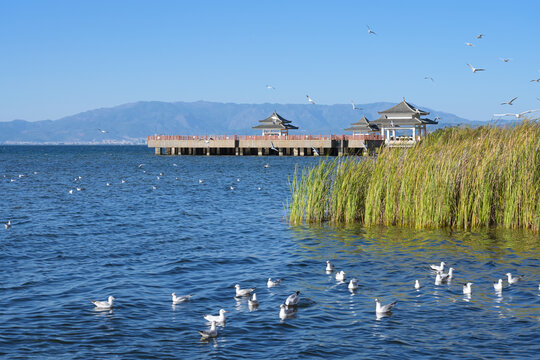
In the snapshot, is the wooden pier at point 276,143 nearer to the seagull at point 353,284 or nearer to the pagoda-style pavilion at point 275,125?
the pagoda-style pavilion at point 275,125

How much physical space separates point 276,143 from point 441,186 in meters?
89.5

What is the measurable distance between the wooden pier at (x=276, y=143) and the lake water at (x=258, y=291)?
6943cm

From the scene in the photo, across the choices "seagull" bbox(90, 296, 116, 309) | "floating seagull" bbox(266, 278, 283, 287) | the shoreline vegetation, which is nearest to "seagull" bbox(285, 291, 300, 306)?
"floating seagull" bbox(266, 278, 283, 287)

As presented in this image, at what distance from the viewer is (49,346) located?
11875mm

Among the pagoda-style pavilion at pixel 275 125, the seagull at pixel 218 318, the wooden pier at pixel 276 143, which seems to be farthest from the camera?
the pagoda-style pavilion at pixel 275 125

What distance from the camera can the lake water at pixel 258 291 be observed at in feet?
38.7

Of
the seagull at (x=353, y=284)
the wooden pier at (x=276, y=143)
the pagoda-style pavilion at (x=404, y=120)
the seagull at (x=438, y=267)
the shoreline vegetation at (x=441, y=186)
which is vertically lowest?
the seagull at (x=353, y=284)

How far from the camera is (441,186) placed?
21.7 metres

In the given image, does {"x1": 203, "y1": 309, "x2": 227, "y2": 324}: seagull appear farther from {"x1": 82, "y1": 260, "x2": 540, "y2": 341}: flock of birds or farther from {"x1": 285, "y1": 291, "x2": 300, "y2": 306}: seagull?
{"x1": 285, "y1": 291, "x2": 300, "y2": 306}: seagull

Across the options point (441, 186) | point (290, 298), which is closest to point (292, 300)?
point (290, 298)

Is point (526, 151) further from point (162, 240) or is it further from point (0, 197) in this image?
point (0, 197)

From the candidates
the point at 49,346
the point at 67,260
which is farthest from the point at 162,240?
the point at 49,346

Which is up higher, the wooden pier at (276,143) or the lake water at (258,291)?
the wooden pier at (276,143)

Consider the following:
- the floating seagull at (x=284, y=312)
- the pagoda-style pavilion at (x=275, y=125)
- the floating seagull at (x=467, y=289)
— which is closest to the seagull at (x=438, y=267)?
the floating seagull at (x=467, y=289)
